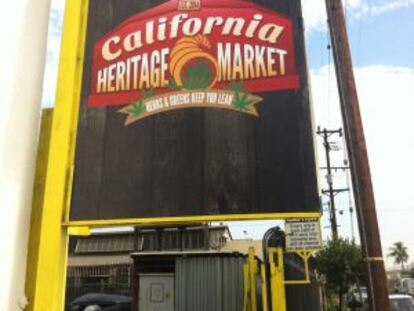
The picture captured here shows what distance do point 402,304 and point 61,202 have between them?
54.5 feet

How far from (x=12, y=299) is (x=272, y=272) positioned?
520 centimetres

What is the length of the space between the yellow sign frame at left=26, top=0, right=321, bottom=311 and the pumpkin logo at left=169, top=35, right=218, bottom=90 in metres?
1.32

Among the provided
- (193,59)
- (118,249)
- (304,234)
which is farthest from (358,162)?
(118,249)

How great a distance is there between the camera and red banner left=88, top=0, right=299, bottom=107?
23.3ft

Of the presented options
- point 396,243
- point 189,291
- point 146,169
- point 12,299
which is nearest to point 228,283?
point 189,291

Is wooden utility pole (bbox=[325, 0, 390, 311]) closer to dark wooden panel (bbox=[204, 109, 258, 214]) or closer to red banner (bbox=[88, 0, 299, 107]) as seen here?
red banner (bbox=[88, 0, 299, 107])

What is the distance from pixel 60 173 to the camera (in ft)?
22.0

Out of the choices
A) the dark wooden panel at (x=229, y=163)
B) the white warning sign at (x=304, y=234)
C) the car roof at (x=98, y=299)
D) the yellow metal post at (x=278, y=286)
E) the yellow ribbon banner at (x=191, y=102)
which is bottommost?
the yellow metal post at (x=278, y=286)

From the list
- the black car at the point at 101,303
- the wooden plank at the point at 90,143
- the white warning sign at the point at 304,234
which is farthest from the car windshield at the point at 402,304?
the wooden plank at the point at 90,143

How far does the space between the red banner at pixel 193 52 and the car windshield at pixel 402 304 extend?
15.1 m

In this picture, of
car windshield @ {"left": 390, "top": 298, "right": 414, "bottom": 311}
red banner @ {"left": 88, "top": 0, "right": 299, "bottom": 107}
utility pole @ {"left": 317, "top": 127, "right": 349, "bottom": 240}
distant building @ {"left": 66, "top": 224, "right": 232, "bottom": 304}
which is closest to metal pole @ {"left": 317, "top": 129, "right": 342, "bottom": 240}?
utility pole @ {"left": 317, "top": 127, "right": 349, "bottom": 240}

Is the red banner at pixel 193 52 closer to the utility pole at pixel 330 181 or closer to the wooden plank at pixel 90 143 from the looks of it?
the wooden plank at pixel 90 143

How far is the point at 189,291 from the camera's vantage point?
16250 millimetres

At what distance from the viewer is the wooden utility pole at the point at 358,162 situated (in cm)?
1012
